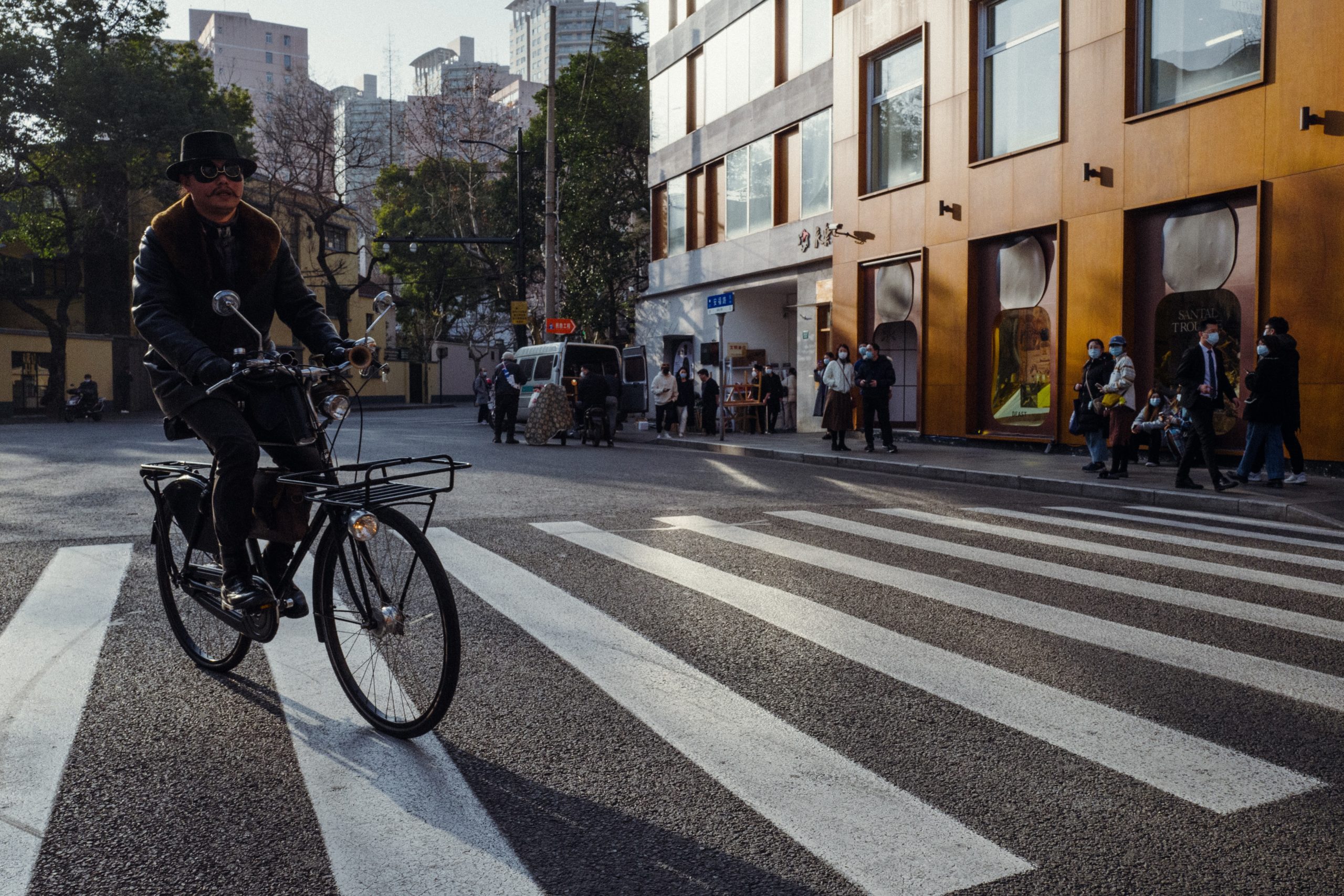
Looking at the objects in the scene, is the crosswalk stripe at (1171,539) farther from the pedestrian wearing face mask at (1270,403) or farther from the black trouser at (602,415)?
the black trouser at (602,415)

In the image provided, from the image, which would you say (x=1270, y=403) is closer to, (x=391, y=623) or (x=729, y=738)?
(x=729, y=738)

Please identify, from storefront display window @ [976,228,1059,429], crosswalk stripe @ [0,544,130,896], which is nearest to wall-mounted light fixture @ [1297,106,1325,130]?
storefront display window @ [976,228,1059,429]

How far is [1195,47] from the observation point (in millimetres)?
14867

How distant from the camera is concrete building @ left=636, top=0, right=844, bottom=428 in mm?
24469

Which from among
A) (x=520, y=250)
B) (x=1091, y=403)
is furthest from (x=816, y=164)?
(x=1091, y=403)

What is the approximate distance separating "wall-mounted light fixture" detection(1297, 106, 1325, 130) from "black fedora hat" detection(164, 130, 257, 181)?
12.6 m

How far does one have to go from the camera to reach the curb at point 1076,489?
9.85 meters

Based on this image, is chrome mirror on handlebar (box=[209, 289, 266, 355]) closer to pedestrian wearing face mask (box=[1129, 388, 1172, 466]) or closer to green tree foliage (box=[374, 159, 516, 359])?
pedestrian wearing face mask (box=[1129, 388, 1172, 466])

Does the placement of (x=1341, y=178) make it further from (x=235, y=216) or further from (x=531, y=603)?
(x=235, y=216)

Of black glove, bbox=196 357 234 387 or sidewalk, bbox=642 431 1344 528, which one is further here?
sidewalk, bbox=642 431 1344 528

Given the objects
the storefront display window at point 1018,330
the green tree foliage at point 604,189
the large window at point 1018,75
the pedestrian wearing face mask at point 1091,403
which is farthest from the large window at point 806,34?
the pedestrian wearing face mask at point 1091,403

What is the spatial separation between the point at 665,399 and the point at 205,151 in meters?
19.7

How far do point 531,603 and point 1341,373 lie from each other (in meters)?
10.7

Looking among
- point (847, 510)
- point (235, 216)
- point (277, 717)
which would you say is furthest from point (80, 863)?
point (847, 510)
